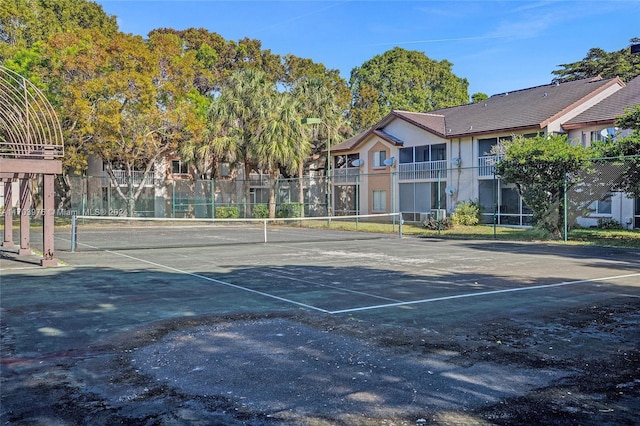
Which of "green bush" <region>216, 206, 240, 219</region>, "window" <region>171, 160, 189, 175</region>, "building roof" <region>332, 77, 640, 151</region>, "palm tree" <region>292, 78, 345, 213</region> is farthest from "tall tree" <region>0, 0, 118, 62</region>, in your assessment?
"building roof" <region>332, 77, 640, 151</region>

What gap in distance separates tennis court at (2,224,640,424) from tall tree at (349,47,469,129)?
47.4 m

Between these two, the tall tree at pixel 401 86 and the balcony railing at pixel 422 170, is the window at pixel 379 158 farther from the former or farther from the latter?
the tall tree at pixel 401 86

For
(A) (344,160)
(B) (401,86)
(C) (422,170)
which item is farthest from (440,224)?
(B) (401,86)

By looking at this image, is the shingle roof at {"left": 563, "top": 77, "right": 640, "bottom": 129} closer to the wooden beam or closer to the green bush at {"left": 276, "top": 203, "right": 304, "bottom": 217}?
the green bush at {"left": 276, "top": 203, "right": 304, "bottom": 217}

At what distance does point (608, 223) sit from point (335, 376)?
26031mm

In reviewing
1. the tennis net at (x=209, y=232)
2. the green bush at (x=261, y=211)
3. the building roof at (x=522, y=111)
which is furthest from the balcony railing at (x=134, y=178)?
the building roof at (x=522, y=111)

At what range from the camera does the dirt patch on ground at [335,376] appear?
4297 mm

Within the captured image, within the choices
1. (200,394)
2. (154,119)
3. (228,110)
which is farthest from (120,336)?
(228,110)

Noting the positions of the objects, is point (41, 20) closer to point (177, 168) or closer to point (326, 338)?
point (177, 168)

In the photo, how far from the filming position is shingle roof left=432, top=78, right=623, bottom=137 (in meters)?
30.9

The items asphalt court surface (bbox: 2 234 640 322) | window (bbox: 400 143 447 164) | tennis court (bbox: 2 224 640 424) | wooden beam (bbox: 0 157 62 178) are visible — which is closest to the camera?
tennis court (bbox: 2 224 640 424)

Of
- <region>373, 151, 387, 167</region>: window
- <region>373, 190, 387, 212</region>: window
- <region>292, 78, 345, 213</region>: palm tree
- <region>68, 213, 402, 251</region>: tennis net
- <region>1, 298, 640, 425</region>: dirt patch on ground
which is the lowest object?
<region>1, 298, 640, 425</region>: dirt patch on ground

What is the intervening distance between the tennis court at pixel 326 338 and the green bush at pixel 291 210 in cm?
2582

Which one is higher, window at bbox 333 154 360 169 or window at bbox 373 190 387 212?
window at bbox 333 154 360 169
